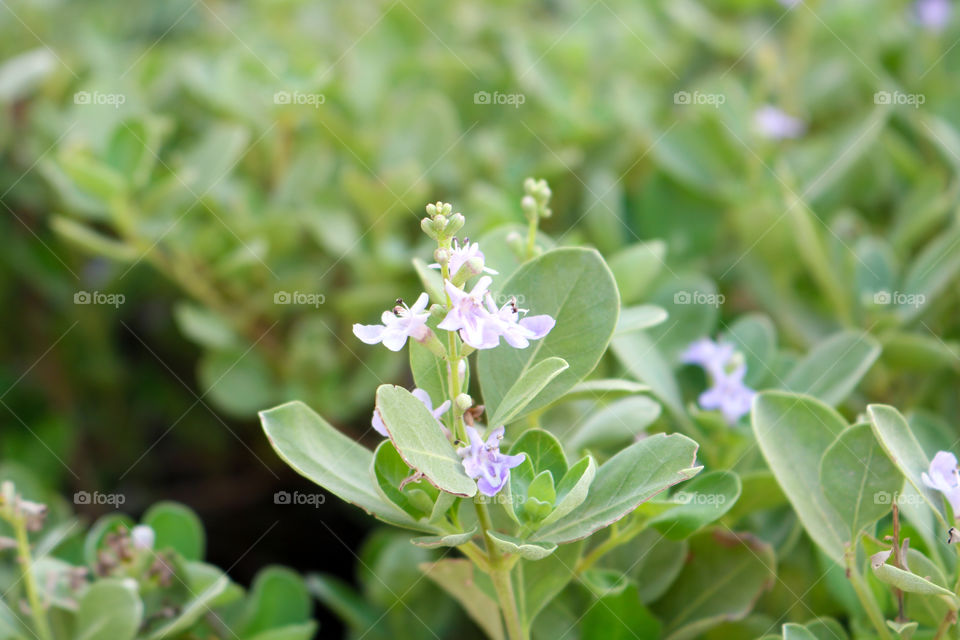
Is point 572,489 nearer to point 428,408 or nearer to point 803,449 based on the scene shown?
point 428,408

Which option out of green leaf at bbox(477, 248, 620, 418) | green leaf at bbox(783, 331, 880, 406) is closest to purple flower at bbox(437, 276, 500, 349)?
green leaf at bbox(477, 248, 620, 418)

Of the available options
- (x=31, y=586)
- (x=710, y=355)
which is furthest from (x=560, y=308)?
(x=31, y=586)

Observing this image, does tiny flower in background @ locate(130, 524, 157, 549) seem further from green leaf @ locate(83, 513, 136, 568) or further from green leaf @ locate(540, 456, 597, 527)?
green leaf @ locate(540, 456, 597, 527)

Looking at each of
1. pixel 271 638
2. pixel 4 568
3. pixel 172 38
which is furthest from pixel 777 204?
pixel 172 38

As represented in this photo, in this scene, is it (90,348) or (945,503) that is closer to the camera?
(945,503)

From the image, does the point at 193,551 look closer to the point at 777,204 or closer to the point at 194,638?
the point at 194,638
